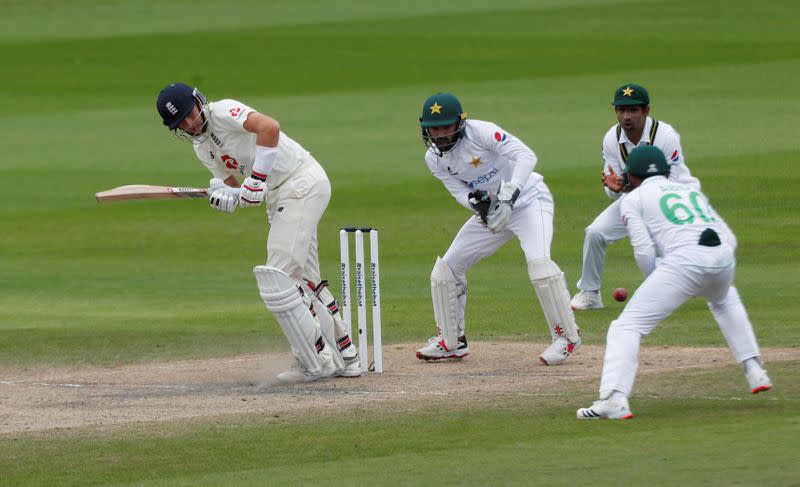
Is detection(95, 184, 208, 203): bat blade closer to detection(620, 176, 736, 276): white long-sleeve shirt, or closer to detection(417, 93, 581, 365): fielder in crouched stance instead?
detection(417, 93, 581, 365): fielder in crouched stance

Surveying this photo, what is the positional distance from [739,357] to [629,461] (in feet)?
4.74

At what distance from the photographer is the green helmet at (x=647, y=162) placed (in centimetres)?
705

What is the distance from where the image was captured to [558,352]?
28.0 feet

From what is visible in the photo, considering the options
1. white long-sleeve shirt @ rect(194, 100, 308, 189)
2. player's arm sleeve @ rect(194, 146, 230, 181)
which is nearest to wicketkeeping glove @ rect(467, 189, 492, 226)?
white long-sleeve shirt @ rect(194, 100, 308, 189)

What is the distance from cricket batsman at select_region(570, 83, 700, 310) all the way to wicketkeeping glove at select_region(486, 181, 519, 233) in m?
0.84

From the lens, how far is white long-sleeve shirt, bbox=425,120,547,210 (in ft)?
28.3

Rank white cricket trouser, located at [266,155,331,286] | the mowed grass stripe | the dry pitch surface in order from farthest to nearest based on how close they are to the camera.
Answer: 1. white cricket trouser, located at [266,155,331,286]
2. the dry pitch surface
3. the mowed grass stripe

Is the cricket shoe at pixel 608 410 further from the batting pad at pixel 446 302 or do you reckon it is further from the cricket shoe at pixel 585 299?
the cricket shoe at pixel 585 299

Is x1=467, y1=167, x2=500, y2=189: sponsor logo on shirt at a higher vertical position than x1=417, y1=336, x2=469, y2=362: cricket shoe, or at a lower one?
higher

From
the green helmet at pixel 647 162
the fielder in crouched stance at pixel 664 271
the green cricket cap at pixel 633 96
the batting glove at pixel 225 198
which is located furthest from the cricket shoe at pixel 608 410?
the green cricket cap at pixel 633 96

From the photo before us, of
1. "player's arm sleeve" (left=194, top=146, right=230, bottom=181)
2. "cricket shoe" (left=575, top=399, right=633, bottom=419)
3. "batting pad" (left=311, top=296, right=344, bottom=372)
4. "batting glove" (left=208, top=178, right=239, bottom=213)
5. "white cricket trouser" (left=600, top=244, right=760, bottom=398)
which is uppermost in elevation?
"player's arm sleeve" (left=194, top=146, right=230, bottom=181)

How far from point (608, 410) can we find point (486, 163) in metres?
2.49

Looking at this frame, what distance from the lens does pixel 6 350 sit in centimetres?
976

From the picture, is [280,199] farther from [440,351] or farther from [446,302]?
[440,351]
